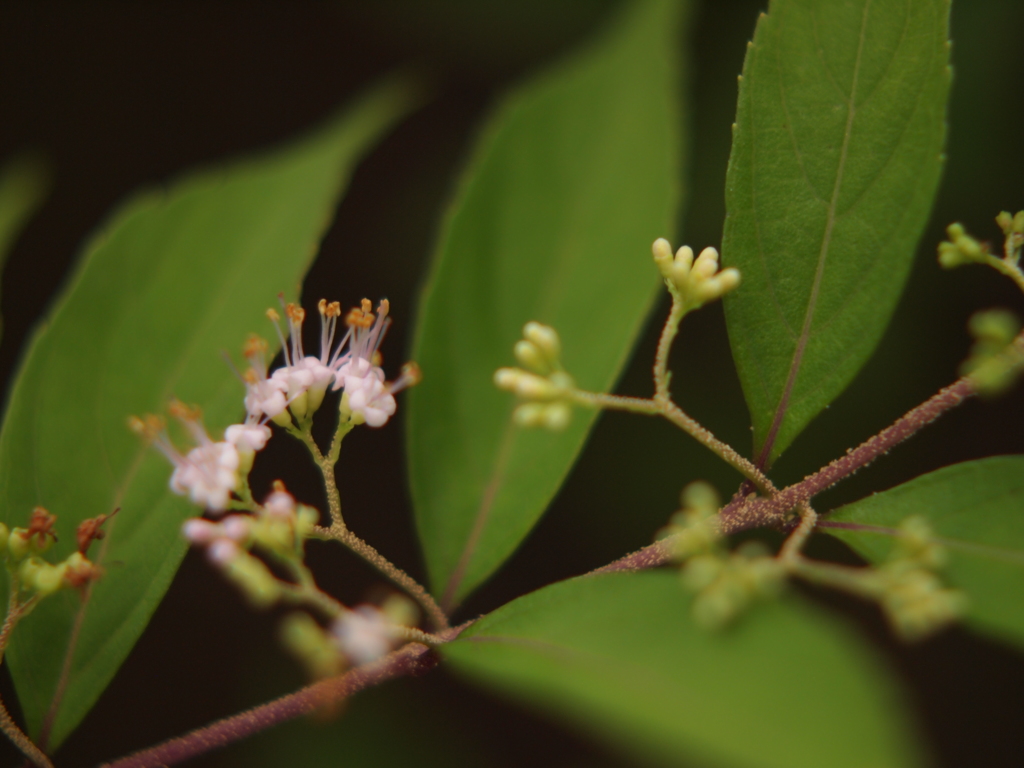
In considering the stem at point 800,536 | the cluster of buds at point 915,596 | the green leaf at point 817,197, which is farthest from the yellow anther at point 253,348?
the cluster of buds at point 915,596

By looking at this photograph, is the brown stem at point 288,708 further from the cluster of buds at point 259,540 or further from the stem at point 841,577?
the stem at point 841,577

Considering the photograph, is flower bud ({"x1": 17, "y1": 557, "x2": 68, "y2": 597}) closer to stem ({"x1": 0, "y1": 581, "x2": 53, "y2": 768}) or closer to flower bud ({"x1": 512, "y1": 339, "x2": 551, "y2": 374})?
stem ({"x1": 0, "y1": 581, "x2": 53, "y2": 768})

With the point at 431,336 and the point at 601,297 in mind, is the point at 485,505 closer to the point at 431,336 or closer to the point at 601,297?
the point at 431,336

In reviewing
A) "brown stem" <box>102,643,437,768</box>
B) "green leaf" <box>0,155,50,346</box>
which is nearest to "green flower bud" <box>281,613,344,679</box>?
"brown stem" <box>102,643,437,768</box>

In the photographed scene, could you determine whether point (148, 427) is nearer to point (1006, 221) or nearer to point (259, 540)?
point (259, 540)

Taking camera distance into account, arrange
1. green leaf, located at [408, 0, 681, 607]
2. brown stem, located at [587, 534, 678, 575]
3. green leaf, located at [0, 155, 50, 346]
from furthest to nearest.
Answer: green leaf, located at [0, 155, 50, 346], green leaf, located at [408, 0, 681, 607], brown stem, located at [587, 534, 678, 575]

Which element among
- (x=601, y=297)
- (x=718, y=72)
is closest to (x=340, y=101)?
(x=718, y=72)

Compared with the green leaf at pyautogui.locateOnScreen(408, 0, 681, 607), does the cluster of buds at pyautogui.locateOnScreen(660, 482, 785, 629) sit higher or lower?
lower
